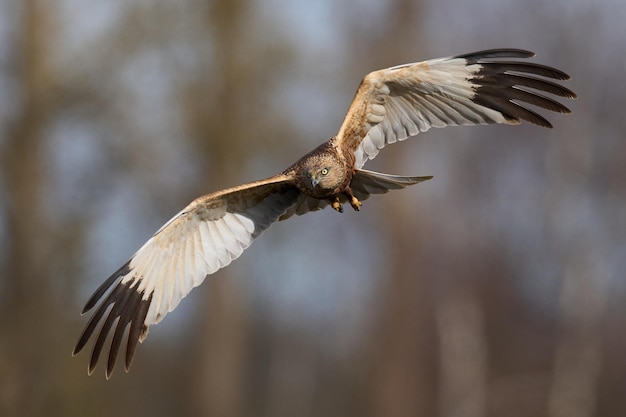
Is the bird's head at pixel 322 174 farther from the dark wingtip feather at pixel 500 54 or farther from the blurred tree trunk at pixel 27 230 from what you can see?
the blurred tree trunk at pixel 27 230

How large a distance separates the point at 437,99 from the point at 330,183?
133 cm

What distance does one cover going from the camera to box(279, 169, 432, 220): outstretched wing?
988 cm

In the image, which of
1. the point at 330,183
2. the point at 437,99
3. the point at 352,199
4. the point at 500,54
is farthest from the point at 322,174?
the point at 500,54

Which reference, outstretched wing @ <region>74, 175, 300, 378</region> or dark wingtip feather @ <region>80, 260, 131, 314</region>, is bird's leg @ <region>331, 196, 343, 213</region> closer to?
outstretched wing @ <region>74, 175, 300, 378</region>

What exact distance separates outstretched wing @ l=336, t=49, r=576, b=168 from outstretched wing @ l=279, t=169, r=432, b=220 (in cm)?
16

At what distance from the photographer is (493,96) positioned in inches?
395

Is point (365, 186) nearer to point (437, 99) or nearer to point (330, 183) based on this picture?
point (330, 183)

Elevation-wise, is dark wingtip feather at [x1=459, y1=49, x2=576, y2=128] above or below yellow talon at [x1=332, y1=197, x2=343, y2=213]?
above

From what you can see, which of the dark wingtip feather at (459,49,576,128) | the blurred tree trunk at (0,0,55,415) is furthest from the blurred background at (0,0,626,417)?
the dark wingtip feather at (459,49,576,128)

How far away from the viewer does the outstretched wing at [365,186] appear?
9875 millimetres

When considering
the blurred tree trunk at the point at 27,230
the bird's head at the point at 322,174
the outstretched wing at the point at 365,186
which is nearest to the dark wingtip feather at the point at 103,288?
the outstretched wing at the point at 365,186

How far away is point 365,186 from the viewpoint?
33.4ft

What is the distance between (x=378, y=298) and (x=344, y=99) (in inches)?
292

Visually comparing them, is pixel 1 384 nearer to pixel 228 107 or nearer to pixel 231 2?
pixel 228 107
